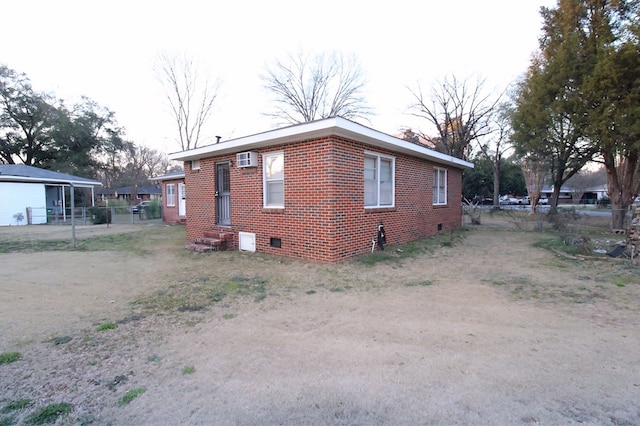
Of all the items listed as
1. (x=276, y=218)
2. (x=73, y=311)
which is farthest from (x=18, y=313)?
(x=276, y=218)

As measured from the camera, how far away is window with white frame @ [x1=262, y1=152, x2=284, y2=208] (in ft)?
25.1

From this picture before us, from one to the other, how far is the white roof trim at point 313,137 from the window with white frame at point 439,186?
2.04 metres

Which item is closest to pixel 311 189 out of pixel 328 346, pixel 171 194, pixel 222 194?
pixel 222 194

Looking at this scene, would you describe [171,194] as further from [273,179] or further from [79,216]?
[273,179]

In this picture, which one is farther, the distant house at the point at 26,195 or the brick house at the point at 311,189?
the distant house at the point at 26,195

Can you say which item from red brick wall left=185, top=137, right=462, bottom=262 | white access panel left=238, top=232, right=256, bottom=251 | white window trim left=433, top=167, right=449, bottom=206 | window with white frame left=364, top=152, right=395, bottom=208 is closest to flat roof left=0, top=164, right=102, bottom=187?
red brick wall left=185, top=137, right=462, bottom=262

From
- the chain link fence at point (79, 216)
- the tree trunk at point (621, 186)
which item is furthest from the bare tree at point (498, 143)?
the chain link fence at point (79, 216)

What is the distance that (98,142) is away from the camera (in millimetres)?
31188

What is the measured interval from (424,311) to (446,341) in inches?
32.9

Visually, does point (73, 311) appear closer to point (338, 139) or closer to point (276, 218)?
point (276, 218)

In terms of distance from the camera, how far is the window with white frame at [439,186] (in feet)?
38.0

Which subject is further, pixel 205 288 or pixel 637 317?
pixel 205 288

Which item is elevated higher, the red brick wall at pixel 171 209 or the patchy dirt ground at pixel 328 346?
the red brick wall at pixel 171 209

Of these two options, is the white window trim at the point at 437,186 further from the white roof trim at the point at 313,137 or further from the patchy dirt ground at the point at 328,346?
the patchy dirt ground at the point at 328,346
